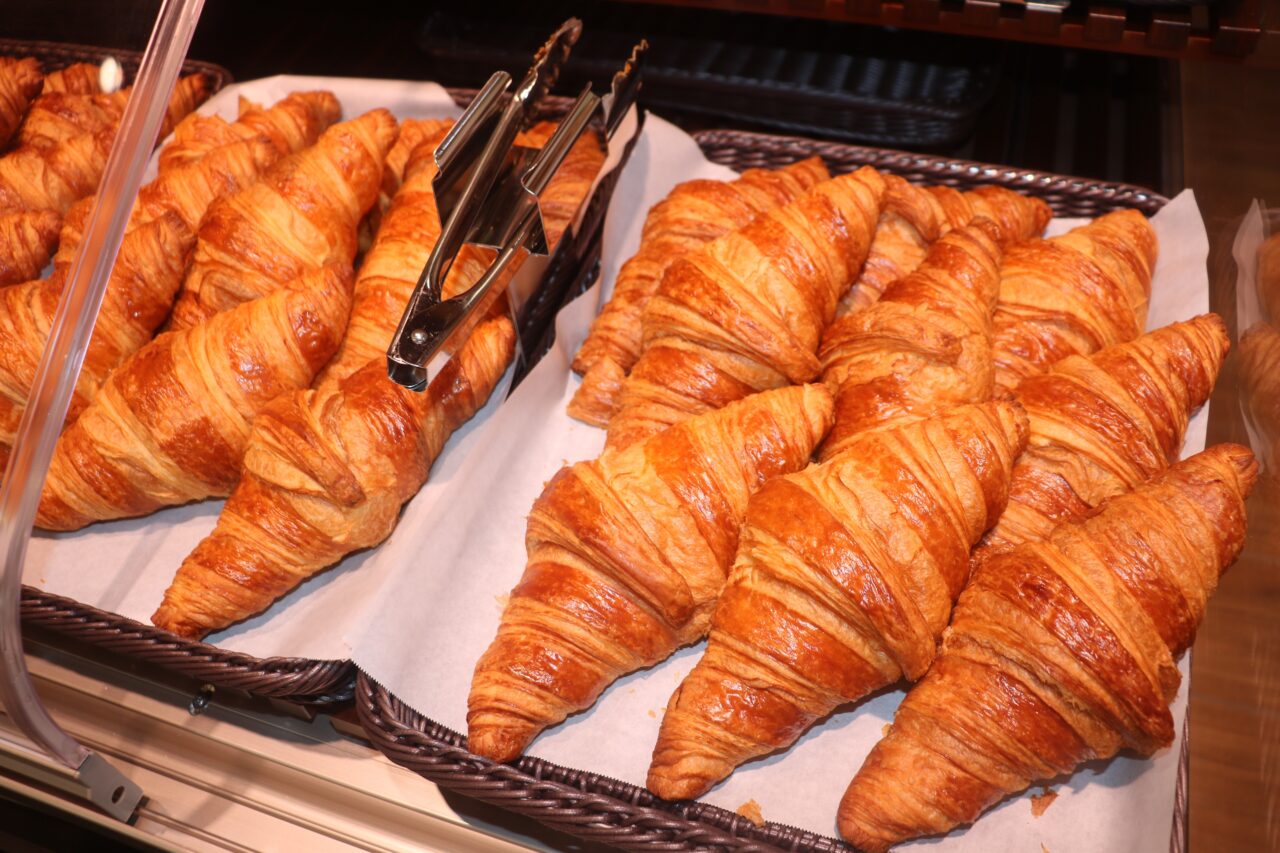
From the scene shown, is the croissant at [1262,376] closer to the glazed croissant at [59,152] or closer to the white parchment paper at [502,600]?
the white parchment paper at [502,600]

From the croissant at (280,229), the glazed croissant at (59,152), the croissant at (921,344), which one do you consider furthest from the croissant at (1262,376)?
the glazed croissant at (59,152)

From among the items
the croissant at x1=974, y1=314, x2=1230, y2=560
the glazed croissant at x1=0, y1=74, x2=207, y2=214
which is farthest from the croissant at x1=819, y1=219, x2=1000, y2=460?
the glazed croissant at x1=0, y1=74, x2=207, y2=214

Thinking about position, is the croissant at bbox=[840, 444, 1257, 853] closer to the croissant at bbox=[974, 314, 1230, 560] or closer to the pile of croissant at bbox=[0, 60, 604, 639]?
the croissant at bbox=[974, 314, 1230, 560]

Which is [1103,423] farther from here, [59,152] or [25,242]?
[59,152]

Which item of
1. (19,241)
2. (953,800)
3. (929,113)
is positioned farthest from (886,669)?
(19,241)

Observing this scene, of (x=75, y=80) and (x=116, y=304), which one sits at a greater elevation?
(x=75, y=80)

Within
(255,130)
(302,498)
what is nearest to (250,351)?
(302,498)
